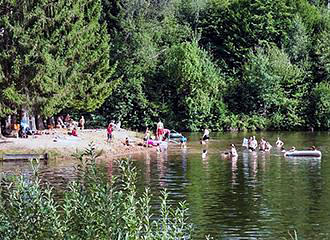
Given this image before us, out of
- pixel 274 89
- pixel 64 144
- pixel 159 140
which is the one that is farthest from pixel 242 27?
pixel 64 144

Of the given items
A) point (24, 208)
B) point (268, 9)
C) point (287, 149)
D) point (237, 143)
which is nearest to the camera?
point (24, 208)

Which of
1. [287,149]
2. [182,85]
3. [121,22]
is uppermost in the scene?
[121,22]

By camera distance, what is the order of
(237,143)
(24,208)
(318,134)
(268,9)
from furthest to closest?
(268,9) → (318,134) → (237,143) → (24,208)

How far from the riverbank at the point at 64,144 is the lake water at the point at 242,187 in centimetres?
219

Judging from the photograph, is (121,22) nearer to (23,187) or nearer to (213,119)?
(213,119)

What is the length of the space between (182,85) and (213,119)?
503cm

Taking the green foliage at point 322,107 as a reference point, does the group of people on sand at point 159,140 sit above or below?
below

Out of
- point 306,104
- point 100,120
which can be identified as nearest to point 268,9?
point 306,104

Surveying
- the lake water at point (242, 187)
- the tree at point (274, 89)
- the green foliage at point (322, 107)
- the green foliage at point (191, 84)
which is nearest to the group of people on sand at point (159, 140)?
the lake water at point (242, 187)

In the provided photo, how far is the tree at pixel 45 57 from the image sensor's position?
5400 centimetres

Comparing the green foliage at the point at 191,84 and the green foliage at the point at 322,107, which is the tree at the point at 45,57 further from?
the green foliage at the point at 322,107

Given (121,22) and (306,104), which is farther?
(306,104)

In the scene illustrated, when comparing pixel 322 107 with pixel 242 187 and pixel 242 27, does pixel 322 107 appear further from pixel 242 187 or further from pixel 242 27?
pixel 242 187

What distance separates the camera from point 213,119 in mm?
81688
